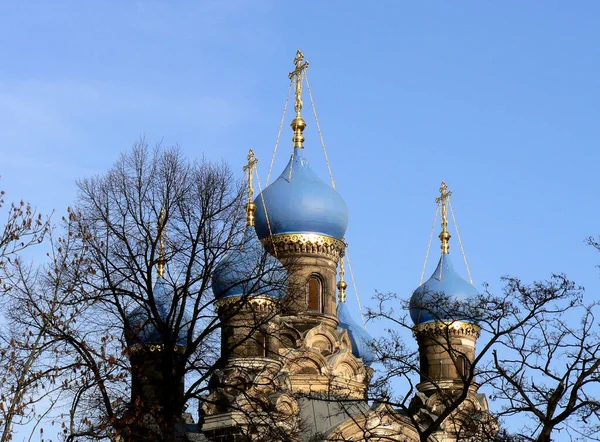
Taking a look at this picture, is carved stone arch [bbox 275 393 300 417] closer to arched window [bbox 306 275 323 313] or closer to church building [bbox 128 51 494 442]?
church building [bbox 128 51 494 442]

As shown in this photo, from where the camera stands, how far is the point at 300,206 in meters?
28.3

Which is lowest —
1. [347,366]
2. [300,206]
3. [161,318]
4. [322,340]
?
[161,318]

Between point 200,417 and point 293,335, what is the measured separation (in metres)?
3.11

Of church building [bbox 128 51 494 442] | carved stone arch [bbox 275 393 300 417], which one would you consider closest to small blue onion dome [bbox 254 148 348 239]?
church building [bbox 128 51 494 442]

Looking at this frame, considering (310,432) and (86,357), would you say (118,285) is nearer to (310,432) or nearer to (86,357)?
(86,357)

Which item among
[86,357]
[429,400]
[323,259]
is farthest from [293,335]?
[86,357]

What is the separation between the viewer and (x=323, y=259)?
2842 centimetres

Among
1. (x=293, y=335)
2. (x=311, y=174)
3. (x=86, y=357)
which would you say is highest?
(x=311, y=174)

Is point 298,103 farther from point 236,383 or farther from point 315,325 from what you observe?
point 236,383

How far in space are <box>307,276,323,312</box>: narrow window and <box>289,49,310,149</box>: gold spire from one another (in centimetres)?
361

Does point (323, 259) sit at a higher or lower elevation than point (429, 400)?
higher

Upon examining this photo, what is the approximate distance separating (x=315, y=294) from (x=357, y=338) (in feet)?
9.74

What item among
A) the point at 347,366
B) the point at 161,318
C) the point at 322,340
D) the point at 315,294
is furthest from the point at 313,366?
the point at 161,318

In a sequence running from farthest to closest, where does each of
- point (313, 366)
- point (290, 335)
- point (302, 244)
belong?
point (302, 244)
point (290, 335)
point (313, 366)
